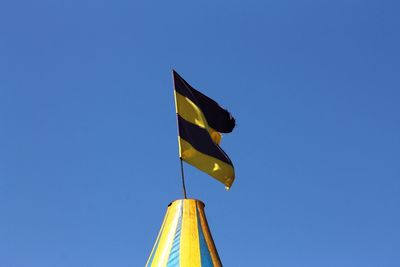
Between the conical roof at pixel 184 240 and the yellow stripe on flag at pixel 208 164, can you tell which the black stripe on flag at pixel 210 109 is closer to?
the yellow stripe on flag at pixel 208 164

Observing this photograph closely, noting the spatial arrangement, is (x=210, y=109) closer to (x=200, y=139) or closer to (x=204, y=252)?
(x=200, y=139)

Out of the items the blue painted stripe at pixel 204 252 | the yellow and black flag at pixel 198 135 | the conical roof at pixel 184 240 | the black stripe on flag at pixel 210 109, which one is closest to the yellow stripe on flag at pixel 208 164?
the yellow and black flag at pixel 198 135

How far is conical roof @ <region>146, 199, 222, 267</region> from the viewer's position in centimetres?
865

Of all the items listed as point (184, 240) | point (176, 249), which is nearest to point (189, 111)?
point (184, 240)

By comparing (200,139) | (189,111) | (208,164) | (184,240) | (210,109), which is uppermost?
(210,109)

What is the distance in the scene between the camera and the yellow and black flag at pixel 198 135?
1020 cm

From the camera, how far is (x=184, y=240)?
8930 millimetres

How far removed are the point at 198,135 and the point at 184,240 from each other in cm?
246

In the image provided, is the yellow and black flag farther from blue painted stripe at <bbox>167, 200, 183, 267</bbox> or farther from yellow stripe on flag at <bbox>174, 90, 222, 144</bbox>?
blue painted stripe at <bbox>167, 200, 183, 267</bbox>

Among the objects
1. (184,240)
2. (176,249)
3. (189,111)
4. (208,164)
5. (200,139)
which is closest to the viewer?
(176,249)

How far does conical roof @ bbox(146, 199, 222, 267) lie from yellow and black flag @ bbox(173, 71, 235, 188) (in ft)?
3.18

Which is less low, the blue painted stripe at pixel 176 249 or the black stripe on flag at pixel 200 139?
the black stripe on flag at pixel 200 139

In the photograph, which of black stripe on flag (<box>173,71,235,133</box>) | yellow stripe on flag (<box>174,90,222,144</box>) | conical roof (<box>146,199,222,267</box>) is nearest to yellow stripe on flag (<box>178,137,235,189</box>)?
yellow stripe on flag (<box>174,90,222,144</box>)

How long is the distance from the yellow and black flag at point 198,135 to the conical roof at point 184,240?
968 millimetres
